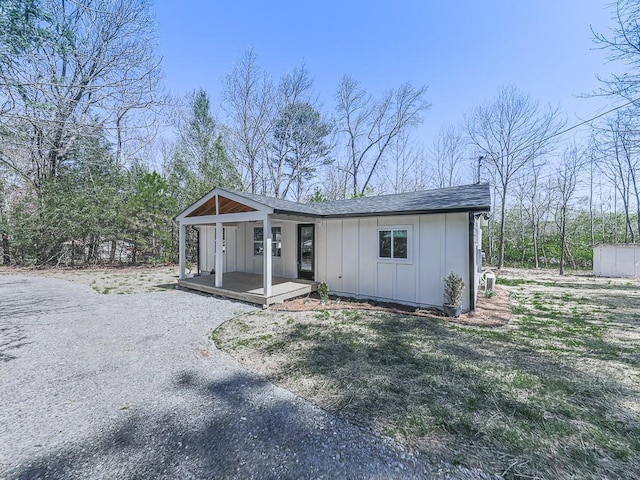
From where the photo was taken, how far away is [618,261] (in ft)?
41.3

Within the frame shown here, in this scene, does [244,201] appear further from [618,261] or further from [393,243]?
[618,261]

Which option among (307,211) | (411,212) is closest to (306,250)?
(307,211)

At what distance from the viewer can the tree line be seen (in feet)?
20.5

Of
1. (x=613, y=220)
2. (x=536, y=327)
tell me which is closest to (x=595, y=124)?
(x=536, y=327)

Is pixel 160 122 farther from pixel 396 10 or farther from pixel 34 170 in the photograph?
pixel 34 170

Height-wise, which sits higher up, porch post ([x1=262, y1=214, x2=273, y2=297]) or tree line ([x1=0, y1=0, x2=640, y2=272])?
tree line ([x1=0, y1=0, x2=640, y2=272])

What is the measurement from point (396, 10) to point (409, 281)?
1035cm

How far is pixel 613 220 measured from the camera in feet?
59.7

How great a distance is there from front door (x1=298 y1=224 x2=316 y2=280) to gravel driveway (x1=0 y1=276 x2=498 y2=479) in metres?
4.58

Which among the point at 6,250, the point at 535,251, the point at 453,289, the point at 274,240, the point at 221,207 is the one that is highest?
the point at 221,207

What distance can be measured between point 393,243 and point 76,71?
8.89 metres

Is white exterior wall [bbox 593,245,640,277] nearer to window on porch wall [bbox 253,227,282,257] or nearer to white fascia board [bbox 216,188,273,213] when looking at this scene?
window on porch wall [bbox 253,227,282,257]

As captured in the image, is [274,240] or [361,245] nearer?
[361,245]

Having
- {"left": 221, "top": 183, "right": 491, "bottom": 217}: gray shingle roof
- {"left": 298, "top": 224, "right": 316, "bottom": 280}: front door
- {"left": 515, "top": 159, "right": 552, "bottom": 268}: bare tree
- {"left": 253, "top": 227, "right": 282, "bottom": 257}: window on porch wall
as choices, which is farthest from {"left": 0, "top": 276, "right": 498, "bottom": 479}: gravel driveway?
{"left": 515, "top": 159, "right": 552, "bottom": 268}: bare tree
